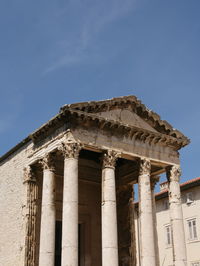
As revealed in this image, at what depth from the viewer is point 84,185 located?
17797 millimetres

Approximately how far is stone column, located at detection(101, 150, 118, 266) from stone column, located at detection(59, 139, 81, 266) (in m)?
1.14

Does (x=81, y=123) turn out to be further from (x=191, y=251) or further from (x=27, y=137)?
(x=191, y=251)

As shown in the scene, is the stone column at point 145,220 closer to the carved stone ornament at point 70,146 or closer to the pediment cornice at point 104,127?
the pediment cornice at point 104,127

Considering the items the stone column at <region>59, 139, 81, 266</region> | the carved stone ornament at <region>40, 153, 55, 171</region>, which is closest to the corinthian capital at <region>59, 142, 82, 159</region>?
the stone column at <region>59, 139, 81, 266</region>

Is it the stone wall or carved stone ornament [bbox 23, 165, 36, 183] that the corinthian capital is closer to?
carved stone ornament [bbox 23, 165, 36, 183]

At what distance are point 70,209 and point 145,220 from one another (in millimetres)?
3011

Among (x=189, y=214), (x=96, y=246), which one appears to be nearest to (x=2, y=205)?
(x=96, y=246)

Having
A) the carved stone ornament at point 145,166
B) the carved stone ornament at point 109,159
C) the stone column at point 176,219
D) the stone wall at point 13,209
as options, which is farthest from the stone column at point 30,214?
the stone column at point 176,219

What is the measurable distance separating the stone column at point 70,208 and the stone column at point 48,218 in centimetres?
100

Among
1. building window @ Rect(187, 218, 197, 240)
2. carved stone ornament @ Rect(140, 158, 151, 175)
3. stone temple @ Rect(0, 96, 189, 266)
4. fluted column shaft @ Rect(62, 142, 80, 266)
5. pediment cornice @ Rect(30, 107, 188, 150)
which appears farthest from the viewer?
building window @ Rect(187, 218, 197, 240)

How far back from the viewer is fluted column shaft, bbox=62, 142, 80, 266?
12133mm

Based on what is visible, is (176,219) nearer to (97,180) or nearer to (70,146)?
(97,180)

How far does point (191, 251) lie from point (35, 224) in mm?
12885

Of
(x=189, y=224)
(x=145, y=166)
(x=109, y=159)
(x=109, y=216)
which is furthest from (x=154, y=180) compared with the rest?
(x=189, y=224)
